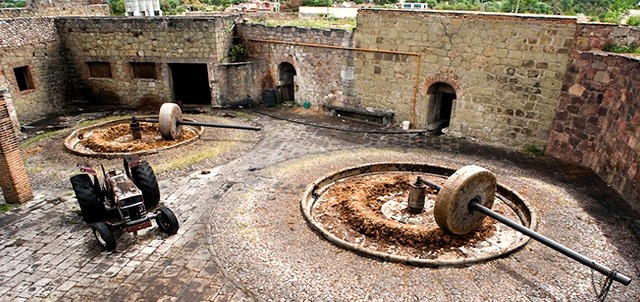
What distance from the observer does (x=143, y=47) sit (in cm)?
1839

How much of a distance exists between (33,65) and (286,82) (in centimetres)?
1071

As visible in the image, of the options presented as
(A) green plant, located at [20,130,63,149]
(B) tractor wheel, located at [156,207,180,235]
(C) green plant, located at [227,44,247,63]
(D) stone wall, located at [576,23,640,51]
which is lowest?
(A) green plant, located at [20,130,63,149]

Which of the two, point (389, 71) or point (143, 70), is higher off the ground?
point (389, 71)

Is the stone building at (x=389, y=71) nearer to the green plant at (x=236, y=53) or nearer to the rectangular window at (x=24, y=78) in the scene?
the rectangular window at (x=24, y=78)

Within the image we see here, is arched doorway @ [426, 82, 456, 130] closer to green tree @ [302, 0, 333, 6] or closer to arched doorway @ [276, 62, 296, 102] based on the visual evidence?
arched doorway @ [276, 62, 296, 102]

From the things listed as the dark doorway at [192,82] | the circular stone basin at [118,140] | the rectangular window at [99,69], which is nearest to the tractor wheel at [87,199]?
the circular stone basin at [118,140]

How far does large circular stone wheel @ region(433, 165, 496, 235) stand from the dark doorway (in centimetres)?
1594

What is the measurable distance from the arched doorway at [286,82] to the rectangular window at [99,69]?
312 inches

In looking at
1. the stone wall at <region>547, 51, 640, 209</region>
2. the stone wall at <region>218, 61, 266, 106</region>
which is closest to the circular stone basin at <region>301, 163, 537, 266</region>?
the stone wall at <region>547, 51, 640, 209</region>

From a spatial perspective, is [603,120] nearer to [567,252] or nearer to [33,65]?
[567,252]

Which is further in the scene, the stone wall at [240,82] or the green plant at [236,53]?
the green plant at [236,53]

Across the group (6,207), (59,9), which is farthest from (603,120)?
(59,9)

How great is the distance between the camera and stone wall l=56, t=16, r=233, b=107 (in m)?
17.9

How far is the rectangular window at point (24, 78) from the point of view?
17188mm
